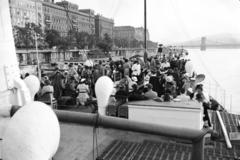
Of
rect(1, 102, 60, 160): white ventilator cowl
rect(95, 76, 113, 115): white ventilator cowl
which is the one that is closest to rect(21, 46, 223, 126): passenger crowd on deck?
rect(95, 76, 113, 115): white ventilator cowl

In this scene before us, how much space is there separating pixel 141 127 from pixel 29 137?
58cm

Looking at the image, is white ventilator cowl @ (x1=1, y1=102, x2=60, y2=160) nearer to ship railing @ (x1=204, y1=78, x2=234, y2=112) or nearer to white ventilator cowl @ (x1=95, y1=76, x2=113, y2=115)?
white ventilator cowl @ (x1=95, y1=76, x2=113, y2=115)

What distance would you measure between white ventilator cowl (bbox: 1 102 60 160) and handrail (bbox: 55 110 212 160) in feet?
0.61

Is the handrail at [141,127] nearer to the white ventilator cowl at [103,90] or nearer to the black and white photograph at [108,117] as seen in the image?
the black and white photograph at [108,117]

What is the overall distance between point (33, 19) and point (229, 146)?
92.7 metres

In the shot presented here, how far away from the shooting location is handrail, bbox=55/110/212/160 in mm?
1213

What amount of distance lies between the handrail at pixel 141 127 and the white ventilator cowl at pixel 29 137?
19 centimetres

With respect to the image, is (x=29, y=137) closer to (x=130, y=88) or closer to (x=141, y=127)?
(x=141, y=127)

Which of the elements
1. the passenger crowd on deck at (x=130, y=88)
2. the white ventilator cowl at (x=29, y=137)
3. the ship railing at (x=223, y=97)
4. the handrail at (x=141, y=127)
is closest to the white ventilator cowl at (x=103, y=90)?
the handrail at (x=141, y=127)

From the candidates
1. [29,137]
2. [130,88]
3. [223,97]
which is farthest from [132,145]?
[223,97]

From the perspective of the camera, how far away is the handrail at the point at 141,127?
3.98ft

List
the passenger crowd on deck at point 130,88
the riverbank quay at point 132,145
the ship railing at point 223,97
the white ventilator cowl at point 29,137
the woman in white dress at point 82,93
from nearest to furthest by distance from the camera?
the white ventilator cowl at point 29,137 → the riverbank quay at point 132,145 → the passenger crowd on deck at point 130,88 → the woman in white dress at point 82,93 → the ship railing at point 223,97

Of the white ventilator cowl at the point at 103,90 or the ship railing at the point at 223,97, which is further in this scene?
the ship railing at the point at 223,97

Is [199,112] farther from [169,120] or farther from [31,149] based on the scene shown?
[31,149]
